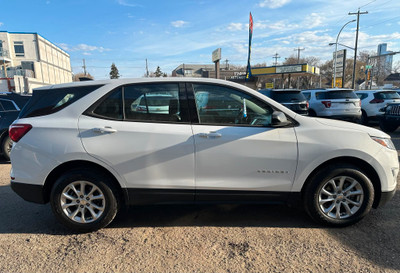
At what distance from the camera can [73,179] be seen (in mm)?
2967

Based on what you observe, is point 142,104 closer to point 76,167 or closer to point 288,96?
point 76,167

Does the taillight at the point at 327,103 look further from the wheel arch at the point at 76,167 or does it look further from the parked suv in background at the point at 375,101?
the wheel arch at the point at 76,167

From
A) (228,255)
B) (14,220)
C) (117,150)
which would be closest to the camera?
(228,255)

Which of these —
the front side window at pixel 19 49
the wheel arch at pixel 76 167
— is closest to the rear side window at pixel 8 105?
the wheel arch at pixel 76 167

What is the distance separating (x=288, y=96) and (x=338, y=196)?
23.4ft

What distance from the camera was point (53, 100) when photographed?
123 inches

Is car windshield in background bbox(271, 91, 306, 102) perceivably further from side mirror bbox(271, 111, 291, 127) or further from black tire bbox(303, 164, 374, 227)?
side mirror bbox(271, 111, 291, 127)

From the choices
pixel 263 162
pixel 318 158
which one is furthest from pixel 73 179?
pixel 318 158

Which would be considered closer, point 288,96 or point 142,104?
point 142,104

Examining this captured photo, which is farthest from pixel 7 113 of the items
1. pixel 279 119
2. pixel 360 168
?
pixel 360 168

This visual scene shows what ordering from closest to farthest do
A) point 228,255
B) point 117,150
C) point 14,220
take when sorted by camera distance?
point 228,255 < point 117,150 < point 14,220

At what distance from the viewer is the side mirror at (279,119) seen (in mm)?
2898

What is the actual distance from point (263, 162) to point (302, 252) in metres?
0.98

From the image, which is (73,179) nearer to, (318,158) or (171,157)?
(171,157)
